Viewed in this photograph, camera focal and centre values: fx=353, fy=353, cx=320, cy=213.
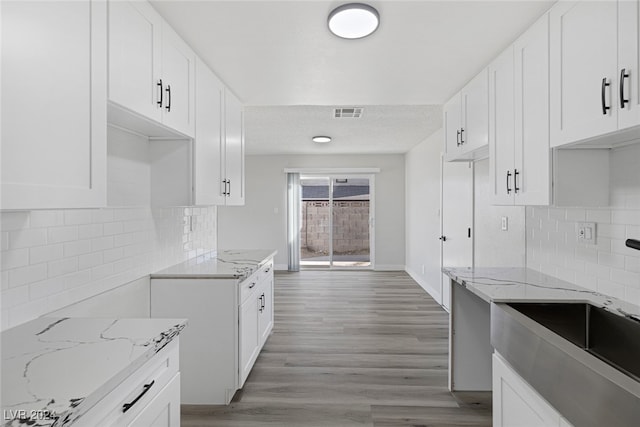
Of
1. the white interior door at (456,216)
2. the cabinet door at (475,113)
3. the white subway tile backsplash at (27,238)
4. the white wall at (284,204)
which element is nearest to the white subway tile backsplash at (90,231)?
the white subway tile backsplash at (27,238)

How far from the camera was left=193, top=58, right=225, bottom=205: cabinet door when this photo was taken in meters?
2.31

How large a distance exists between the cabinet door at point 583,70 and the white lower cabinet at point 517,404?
107 cm

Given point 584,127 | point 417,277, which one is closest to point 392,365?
point 584,127

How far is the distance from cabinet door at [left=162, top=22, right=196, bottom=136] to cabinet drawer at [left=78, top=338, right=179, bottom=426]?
3.90 ft

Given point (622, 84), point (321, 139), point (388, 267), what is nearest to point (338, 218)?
point (388, 267)

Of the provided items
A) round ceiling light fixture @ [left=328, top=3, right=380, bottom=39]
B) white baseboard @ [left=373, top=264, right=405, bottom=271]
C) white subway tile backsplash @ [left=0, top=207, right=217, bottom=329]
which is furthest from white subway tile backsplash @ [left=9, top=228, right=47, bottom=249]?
white baseboard @ [left=373, top=264, right=405, bottom=271]

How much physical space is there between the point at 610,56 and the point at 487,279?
4.31ft

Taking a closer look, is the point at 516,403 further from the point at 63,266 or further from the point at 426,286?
the point at 426,286

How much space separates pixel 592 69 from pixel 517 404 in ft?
4.70

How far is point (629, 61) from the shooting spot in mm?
1271

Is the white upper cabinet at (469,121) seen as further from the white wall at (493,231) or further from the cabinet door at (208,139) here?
the cabinet door at (208,139)

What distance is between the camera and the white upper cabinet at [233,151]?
2869 millimetres

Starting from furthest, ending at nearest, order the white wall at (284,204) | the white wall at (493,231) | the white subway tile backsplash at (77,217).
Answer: the white wall at (284,204) → the white wall at (493,231) → the white subway tile backsplash at (77,217)

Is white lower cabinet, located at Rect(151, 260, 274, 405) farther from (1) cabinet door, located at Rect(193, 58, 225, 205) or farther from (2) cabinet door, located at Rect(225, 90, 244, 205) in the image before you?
(2) cabinet door, located at Rect(225, 90, 244, 205)
